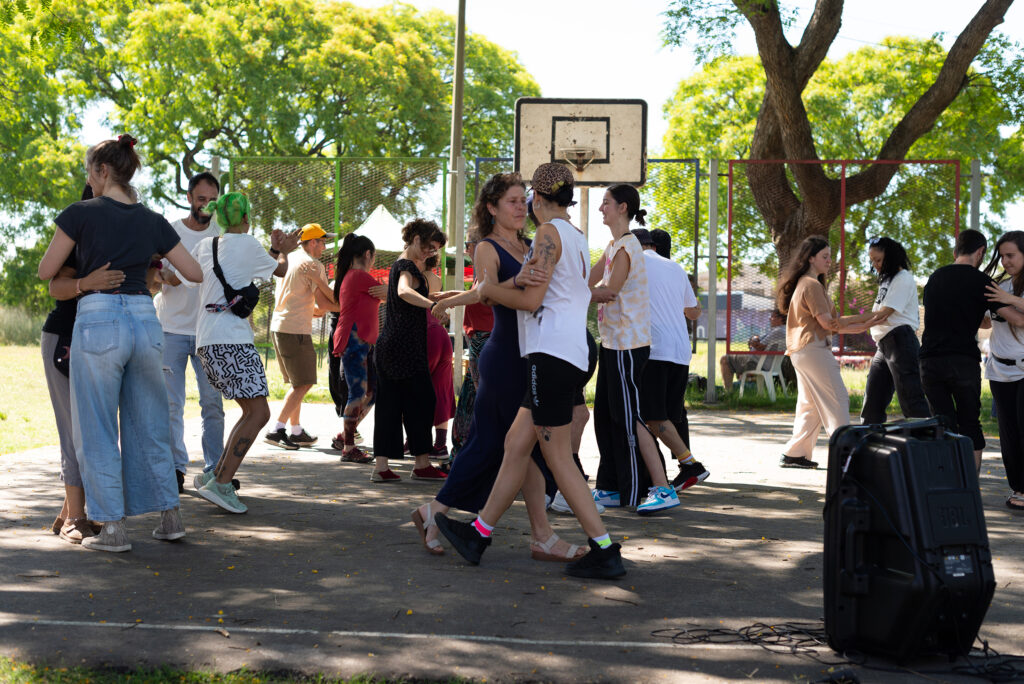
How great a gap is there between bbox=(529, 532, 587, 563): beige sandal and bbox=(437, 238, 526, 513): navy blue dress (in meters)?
0.37

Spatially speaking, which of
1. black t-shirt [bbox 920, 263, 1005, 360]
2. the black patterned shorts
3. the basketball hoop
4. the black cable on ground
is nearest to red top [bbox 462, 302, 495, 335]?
the black patterned shorts

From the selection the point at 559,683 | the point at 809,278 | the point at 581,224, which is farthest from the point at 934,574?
the point at 581,224

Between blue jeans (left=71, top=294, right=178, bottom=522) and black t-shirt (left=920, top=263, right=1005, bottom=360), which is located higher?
black t-shirt (left=920, top=263, right=1005, bottom=360)

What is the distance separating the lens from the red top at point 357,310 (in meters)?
9.35

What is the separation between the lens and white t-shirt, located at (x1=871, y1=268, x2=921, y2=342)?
8898 millimetres

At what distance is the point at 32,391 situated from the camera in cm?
1559

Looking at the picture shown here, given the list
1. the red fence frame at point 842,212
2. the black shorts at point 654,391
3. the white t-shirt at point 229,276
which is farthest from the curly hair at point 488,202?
the red fence frame at point 842,212

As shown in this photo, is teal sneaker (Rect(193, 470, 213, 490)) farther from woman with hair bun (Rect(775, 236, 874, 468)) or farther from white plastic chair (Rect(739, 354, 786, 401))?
white plastic chair (Rect(739, 354, 786, 401))

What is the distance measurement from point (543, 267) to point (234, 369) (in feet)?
7.35

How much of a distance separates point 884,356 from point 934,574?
216 inches

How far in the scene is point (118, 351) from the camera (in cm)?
554

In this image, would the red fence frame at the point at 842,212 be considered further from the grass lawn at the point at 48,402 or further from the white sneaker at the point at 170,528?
the white sneaker at the point at 170,528

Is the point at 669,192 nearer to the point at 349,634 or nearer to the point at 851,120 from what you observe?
the point at 349,634

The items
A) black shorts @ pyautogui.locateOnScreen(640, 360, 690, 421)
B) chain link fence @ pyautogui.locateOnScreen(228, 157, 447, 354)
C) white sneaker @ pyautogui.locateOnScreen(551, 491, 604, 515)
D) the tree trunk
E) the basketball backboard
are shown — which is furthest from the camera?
the tree trunk
